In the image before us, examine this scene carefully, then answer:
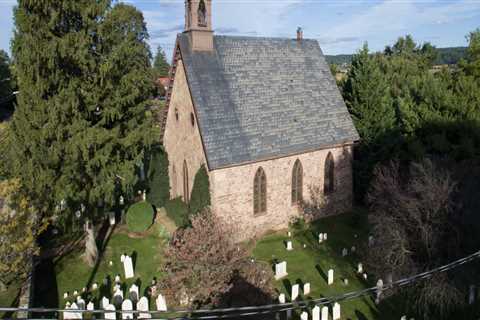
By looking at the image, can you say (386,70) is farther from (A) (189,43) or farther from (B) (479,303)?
(B) (479,303)

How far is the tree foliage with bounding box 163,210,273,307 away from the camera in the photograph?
14.8 metres

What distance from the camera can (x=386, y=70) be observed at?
4619 centimetres

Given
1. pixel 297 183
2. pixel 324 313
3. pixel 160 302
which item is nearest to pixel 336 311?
pixel 324 313

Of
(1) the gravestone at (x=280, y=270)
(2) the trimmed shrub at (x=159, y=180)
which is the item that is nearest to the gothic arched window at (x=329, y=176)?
(1) the gravestone at (x=280, y=270)

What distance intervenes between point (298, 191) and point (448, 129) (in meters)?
11.8

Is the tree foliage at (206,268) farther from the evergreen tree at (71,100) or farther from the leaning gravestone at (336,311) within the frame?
the evergreen tree at (71,100)

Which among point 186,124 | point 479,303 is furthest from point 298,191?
point 479,303

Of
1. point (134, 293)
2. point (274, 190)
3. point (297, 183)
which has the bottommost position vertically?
point (134, 293)

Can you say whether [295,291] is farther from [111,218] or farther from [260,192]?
[111,218]

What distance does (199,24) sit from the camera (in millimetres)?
23359

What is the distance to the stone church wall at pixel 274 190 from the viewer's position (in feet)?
72.4

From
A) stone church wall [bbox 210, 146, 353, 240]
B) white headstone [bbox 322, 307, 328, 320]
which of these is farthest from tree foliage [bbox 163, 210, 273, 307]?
stone church wall [bbox 210, 146, 353, 240]

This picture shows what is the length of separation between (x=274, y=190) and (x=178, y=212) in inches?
253

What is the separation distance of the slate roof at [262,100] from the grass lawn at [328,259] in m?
5.45
